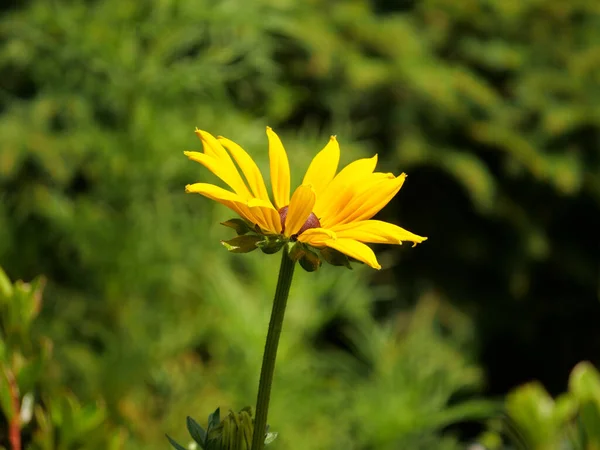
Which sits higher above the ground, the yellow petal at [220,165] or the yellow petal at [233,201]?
the yellow petal at [220,165]

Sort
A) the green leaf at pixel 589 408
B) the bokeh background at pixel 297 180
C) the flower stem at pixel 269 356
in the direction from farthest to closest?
the bokeh background at pixel 297 180 < the green leaf at pixel 589 408 < the flower stem at pixel 269 356

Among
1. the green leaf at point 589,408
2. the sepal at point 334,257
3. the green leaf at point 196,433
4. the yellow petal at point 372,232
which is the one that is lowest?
the green leaf at point 196,433

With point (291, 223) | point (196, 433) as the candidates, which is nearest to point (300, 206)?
point (291, 223)

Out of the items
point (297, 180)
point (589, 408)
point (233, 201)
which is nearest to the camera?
point (233, 201)

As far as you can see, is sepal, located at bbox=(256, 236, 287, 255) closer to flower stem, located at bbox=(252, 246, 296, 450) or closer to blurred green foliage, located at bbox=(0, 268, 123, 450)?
flower stem, located at bbox=(252, 246, 296, 450)

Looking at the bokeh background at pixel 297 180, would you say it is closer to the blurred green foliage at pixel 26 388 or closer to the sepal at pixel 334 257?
the blurred green foliage at pixel 26 388

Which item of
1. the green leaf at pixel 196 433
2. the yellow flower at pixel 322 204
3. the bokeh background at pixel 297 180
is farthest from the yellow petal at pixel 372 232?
the bokeh background at pixel 297 180

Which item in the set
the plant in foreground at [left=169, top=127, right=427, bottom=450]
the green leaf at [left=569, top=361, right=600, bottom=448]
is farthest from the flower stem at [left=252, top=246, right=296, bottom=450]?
the green leaf at [left=569, top=361, right=600, bottom=448]

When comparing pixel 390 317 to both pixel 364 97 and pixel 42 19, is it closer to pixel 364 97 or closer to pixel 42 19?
pixel 364 97

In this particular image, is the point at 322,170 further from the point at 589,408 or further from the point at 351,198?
the point at 589,408
